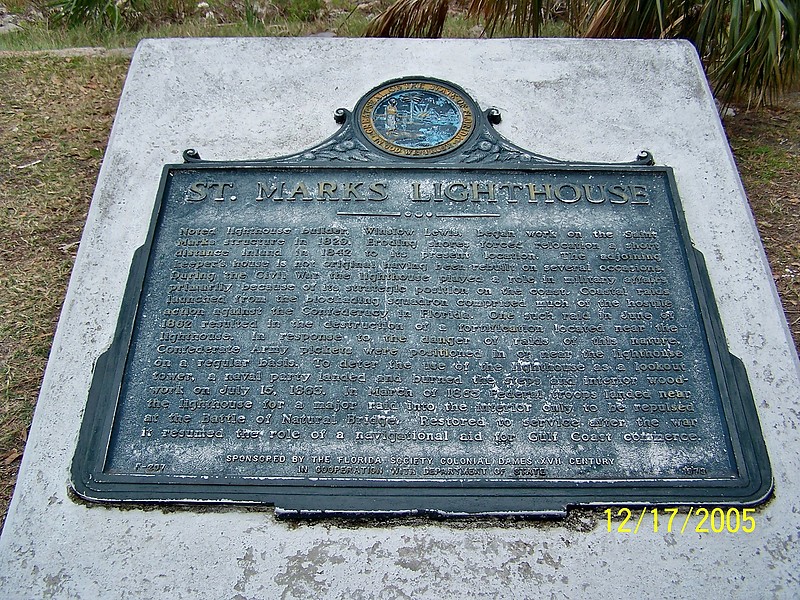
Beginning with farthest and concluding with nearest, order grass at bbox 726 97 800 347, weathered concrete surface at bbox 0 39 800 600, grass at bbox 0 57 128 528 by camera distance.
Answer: grass at bbox 726 97 800 347
grass at bbox 0 57 128 528
weathered concrete surface at bbox 0 39 800 600

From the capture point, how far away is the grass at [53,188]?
3285 mm

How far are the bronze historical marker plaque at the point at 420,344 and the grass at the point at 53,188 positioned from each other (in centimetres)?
84

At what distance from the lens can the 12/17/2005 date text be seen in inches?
94.6

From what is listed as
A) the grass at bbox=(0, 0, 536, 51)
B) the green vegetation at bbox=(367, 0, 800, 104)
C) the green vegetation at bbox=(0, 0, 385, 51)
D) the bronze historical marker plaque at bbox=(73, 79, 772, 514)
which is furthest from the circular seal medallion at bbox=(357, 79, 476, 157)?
the green vegetation at bbox=(0, 0, 385, 51)

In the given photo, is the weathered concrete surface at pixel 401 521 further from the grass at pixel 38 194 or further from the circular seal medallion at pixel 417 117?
the grass at pixel 38 194

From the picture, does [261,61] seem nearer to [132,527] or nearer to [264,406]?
[264,406]

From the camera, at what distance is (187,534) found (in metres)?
2.40

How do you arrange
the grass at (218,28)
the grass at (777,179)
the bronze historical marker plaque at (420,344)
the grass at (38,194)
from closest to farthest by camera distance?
the bronze historical marker plaque at (420,344), the grass at (38,194), the grass at (777,179), the grass at (218,28)

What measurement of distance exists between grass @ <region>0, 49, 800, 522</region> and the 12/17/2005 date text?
1.30 m

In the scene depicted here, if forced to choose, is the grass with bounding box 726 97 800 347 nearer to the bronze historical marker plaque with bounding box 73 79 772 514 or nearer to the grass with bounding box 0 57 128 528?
the bronze historical marker plaque with bounding box 73 79 772 514

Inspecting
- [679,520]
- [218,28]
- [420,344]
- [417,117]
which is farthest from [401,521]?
[218,28]

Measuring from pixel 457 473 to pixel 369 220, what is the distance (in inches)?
47.9

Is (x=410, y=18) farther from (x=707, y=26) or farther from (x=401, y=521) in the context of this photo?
(x=401, y=521)

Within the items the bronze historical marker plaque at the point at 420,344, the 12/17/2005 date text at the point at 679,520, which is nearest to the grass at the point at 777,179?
the bronze historical marker plaque at the point at 420,344
